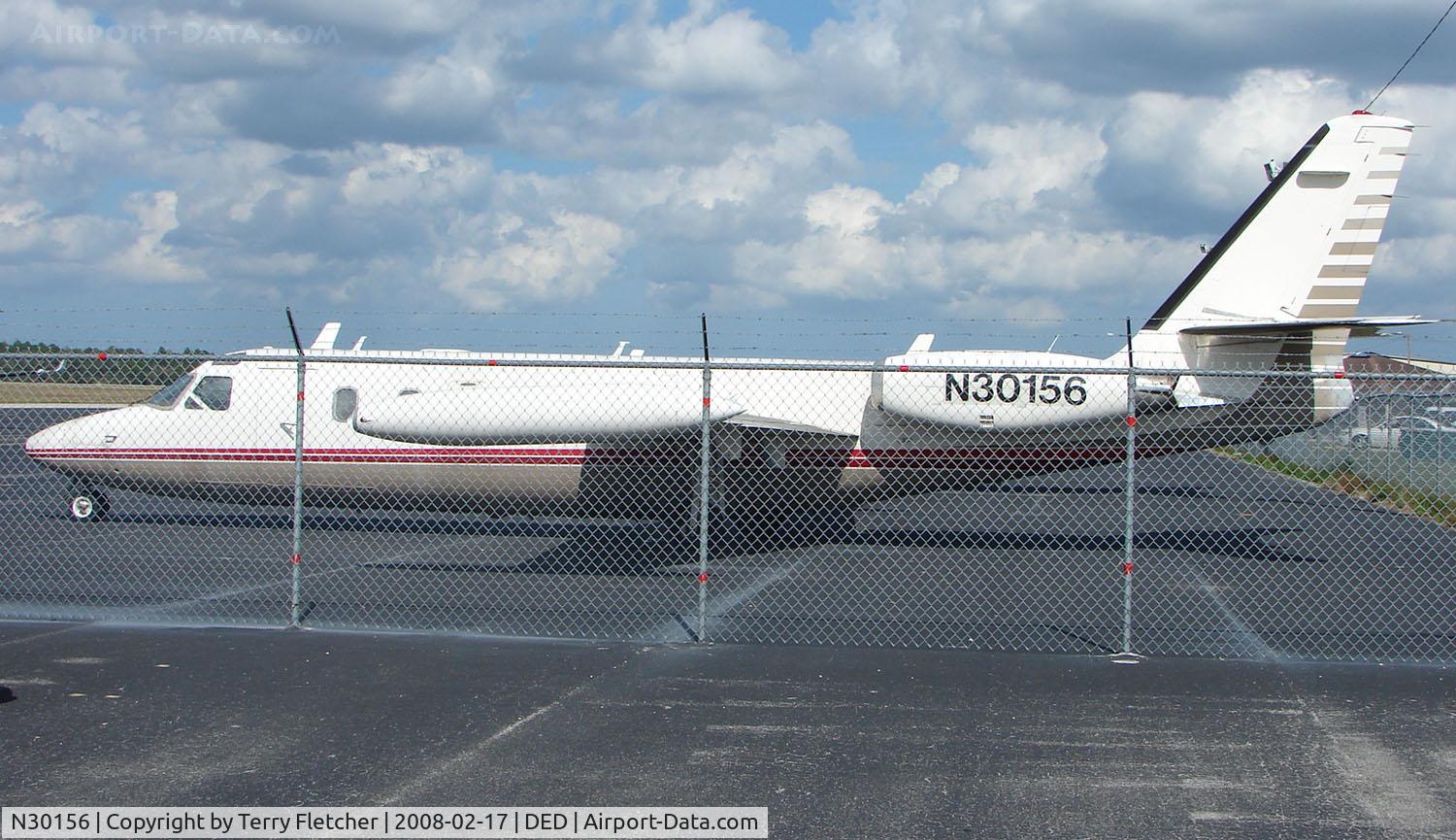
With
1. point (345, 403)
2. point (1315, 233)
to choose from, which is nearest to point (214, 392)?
point (345, 403)

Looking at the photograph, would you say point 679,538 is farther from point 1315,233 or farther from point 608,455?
point 1315,233

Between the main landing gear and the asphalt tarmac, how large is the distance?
837 centimetres

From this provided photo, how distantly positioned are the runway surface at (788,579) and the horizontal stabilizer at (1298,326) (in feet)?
9.13

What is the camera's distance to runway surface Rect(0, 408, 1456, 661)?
33.8ft

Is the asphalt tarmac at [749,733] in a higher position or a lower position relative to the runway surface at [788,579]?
lower

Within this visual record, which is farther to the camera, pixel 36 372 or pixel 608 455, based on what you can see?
pixel 608 455

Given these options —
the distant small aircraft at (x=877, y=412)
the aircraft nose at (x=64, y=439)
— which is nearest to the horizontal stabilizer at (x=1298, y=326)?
the distant small aircraft at (x=877, y=412)

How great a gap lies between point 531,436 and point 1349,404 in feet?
31.1

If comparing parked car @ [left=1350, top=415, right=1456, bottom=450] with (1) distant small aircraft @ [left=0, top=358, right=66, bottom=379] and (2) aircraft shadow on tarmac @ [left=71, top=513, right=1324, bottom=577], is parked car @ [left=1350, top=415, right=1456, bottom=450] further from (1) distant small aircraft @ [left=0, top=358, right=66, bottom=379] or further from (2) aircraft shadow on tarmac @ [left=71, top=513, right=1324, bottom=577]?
(1) distant small aircraft @ [left=0, top=358, right=66, bottom=379]

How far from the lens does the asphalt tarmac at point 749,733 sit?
19.0 ft

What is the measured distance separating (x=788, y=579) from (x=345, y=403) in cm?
649

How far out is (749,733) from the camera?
6984 mm

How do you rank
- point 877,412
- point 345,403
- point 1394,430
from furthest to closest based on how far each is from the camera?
point 1394,430 → point 345,403 → point 877,412

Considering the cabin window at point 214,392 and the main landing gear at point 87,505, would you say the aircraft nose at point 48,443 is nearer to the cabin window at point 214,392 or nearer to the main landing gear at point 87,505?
the main landing gear at point 87,505
